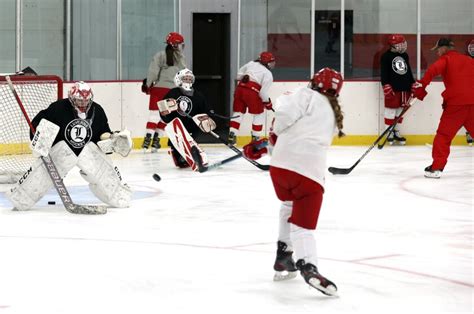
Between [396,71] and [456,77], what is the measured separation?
349 cm

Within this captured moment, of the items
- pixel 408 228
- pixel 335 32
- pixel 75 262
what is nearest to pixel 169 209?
pixel 408 228

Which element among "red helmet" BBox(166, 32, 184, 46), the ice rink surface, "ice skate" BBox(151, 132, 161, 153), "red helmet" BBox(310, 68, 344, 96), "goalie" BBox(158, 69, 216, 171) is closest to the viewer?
the ice rink surface

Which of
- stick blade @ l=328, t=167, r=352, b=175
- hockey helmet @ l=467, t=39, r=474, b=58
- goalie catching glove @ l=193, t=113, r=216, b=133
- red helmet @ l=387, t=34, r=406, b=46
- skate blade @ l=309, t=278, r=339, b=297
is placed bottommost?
stick blade @ l=328, t=167, r=352, b=175

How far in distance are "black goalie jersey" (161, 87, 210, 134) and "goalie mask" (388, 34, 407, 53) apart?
371cm

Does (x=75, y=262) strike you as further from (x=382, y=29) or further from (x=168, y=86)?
(x=382, y=29)

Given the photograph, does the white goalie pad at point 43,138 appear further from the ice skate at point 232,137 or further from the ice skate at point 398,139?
the ice skate at point 398,139

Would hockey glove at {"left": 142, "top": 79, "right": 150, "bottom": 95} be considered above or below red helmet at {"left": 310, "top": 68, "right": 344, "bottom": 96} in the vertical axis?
below

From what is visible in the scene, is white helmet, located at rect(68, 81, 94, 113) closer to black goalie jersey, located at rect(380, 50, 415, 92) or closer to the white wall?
the white wall

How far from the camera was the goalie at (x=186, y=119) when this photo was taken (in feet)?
28.8

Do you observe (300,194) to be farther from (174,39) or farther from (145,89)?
(145,89)

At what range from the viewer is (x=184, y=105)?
9000 millimetres

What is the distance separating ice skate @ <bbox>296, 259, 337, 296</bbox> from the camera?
390 centimetres

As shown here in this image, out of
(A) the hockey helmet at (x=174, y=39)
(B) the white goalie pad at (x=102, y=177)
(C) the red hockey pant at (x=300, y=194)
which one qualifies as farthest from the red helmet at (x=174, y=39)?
(C) the red hockey pant at (x=300, y=194)

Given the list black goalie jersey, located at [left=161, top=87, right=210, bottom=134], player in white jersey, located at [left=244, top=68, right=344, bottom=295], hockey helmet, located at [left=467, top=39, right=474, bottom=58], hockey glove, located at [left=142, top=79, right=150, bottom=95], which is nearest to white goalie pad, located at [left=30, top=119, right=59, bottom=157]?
player in white jersey, located at [left=244, top=68, right=344, bottom=295]
